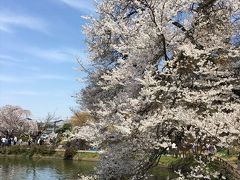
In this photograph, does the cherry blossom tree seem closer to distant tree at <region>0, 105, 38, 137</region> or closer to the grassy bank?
the grassy bank

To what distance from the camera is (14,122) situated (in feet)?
164

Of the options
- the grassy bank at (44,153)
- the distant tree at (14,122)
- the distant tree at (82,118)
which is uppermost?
the distant tree at (14,122)

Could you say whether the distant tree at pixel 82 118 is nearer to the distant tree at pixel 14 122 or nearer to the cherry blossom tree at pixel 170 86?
the cherry blossom tree at pixel 170 86

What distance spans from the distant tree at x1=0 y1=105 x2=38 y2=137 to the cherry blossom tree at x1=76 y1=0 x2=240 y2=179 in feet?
135

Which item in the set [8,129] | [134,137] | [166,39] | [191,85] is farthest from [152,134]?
[8,129]

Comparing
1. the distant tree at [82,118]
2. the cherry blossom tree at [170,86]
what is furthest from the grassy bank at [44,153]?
the cherry blossom tree at [170,86]

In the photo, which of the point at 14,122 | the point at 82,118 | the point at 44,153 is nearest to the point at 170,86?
the point at 82,118

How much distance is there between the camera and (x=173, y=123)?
8.38 meters

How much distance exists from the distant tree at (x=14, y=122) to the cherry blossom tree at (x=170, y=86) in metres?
41.2

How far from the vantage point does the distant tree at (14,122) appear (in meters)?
49.2

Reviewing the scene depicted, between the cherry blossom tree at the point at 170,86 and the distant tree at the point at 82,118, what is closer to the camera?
the cherry blossom tree at the point at 170,86

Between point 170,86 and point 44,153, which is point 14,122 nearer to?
point 44,153

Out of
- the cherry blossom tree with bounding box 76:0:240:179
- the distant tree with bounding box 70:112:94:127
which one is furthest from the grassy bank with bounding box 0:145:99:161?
the cherry blossom tree with bounding box 76:0:240:179

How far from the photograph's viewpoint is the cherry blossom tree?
26.8 ft
